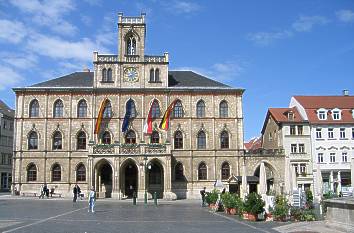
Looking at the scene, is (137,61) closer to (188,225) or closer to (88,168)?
(88,168)

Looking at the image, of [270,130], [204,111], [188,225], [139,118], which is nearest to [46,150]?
[139,118]

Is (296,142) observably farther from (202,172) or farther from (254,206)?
(254,206)

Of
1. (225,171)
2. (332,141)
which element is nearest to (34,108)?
(225,171)

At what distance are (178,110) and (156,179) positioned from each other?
364 inches

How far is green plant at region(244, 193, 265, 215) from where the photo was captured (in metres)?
23.4

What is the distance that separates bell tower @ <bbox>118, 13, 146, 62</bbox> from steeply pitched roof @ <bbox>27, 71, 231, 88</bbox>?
5.55 meters

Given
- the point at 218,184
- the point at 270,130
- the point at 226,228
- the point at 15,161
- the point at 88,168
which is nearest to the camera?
the point at 226,228

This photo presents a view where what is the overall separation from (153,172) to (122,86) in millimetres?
11642

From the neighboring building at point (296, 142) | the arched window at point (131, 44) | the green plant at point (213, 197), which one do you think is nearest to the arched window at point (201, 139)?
the neighboring building at point (296, 142)

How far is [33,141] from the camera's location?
5538 centimetres

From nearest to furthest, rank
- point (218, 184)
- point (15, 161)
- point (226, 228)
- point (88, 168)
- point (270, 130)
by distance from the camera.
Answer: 1. point (226, 228)
2. point (218, 184)
3. point (88, 168)
4. point (15, 161)
5. point (270, 130)

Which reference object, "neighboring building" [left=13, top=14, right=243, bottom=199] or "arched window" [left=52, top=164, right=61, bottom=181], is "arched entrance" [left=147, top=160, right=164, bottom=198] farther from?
"arched window" [left=52, top=164, right=61, bottom=181]

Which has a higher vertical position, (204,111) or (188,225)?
(204,111)

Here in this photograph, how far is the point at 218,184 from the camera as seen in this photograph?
41656 millimetres
